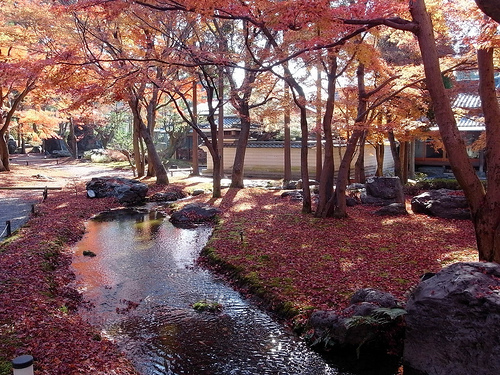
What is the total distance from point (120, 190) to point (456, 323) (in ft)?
55.7

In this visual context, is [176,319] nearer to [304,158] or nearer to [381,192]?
[304,158]

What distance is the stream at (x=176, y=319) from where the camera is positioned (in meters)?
5.78

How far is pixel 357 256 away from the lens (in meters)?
9.78

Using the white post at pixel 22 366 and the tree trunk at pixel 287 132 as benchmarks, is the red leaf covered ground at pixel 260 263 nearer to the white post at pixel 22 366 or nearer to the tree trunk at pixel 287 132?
the white post at pixel 22 366

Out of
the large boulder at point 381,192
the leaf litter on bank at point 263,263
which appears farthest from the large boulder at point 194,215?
the large boulder at point 381,192

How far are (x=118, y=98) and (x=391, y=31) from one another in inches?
418

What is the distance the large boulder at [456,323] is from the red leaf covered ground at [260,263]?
1793 millimetres

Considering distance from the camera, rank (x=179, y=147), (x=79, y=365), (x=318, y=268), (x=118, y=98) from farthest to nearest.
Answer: (x=179, y=147) < (x=118, y=98) < (x=318, y=268) < (x=79, y=365)

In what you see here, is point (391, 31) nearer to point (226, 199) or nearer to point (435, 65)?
point (435, 65)

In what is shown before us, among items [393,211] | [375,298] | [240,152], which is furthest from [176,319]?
[240,152]

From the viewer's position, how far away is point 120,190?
64.7 ft

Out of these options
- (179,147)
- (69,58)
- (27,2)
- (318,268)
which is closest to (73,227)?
(69,58)

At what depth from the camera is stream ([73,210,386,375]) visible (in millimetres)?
5781

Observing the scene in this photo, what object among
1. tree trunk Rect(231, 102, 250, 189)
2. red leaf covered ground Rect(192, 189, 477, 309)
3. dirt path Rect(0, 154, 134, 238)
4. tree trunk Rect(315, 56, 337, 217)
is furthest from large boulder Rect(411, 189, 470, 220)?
dirt path Rect(0, 154, 134, 238)
